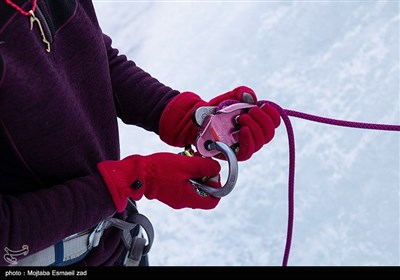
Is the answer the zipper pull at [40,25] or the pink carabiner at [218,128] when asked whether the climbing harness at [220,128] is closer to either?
the pink carabiner at [218,128]

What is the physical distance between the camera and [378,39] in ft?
6.17

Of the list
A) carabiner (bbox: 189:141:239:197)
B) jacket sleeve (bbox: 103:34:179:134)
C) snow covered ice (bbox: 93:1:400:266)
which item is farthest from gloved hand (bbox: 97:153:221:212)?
snow covered ice (bbox: 93:1:400:266)

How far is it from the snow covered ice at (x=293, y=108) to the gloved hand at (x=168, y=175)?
2.41 feet

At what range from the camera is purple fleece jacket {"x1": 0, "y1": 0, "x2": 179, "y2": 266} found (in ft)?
2.11

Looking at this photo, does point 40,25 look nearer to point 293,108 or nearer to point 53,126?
point 53,126

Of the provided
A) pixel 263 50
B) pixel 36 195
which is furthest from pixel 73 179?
pixel 263 50

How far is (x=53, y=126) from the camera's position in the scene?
0.69 meters

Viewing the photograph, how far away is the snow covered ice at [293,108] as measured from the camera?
1.51 metres

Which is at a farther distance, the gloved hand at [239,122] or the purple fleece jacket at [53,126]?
the gloved hand at [239,122]

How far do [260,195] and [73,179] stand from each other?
3.07 feet

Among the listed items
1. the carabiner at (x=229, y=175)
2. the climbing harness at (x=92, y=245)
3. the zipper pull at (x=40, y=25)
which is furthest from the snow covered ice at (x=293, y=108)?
the zipper pull at (x=40, y=25)

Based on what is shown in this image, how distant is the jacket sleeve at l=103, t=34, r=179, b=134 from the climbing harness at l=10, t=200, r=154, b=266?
15 cm

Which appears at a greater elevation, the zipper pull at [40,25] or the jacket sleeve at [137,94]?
the zipper pull at [40,25]
